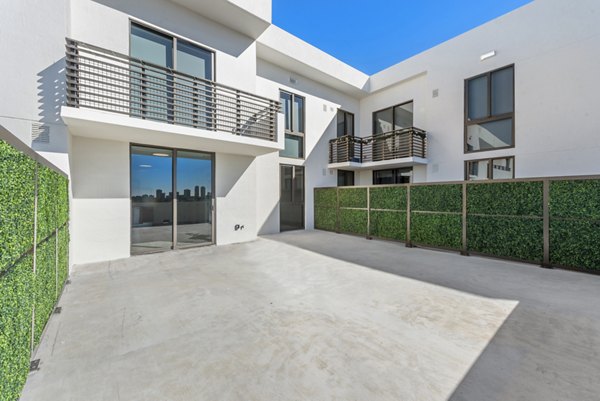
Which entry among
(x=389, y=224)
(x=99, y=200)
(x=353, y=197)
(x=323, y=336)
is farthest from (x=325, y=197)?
(x=323, y=336)

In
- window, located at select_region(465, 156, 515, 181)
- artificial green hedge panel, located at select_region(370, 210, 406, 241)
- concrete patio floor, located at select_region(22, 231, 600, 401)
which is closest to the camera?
concrete patio floor, located at select_region(22, 231, 600, 401)

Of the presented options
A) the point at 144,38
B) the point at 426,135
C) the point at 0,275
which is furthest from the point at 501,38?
the point at 0,275

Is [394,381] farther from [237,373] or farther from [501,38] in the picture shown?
[501,38]

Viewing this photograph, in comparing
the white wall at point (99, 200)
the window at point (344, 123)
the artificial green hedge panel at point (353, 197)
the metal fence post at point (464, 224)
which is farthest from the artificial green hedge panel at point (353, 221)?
the white wall at point (99, 200)

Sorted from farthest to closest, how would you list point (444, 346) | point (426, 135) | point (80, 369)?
point (426, 135), point (444, 346), point (80, 369)

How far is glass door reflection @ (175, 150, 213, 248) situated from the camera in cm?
721

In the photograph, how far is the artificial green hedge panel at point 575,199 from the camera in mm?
4977

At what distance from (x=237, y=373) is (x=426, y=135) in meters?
11.3

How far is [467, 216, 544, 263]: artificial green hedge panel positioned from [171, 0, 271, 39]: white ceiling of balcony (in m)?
8.14

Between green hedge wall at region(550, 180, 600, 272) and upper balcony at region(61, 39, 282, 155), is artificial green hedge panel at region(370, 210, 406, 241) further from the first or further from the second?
upper balcony at region(61, 39, 282, 155)

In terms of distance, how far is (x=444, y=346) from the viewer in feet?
8.65

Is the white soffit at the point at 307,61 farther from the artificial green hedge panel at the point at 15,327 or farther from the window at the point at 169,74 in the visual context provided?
the artificial green hedge panel at the point at 15,327

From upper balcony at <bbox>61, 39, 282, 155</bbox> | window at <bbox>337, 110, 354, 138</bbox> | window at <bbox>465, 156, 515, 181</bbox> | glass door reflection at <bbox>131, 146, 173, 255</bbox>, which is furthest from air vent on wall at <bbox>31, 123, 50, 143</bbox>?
window at <bbox>465, 156, 515, 181</bbox>

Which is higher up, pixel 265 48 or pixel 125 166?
pixel 265 48
